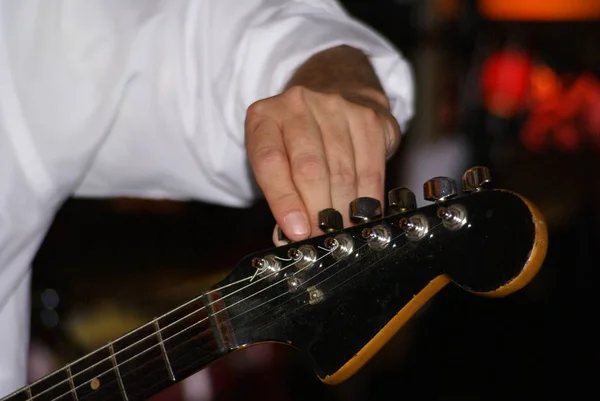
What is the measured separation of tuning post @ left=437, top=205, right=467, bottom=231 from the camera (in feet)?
1.75

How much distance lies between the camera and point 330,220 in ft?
1.93

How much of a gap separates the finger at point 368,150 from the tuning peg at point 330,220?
0.17 feet

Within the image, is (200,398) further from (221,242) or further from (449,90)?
(449,90)

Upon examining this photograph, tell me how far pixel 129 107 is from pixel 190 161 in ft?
0.34

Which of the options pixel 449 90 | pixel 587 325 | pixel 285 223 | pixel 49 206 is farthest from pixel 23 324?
pixel 449 90

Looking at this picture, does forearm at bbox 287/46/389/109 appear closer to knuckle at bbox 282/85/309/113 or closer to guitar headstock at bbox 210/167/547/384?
knuckle at bbox 282/85/309/113

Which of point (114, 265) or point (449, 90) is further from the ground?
point (449, 90)

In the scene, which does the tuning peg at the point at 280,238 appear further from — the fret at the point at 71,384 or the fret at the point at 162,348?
the fret at the point at 71,384

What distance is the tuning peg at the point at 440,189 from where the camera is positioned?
537 millimetres

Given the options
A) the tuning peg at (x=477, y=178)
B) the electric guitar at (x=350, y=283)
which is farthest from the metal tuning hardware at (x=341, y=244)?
the tuning peg at (x=477, y=178)

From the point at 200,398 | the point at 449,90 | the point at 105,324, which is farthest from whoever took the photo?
the point at 449,90

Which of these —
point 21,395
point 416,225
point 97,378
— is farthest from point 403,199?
point 21,395

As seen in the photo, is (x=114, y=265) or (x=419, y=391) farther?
(x=419, y=391)

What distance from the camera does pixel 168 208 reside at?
2051 mm
